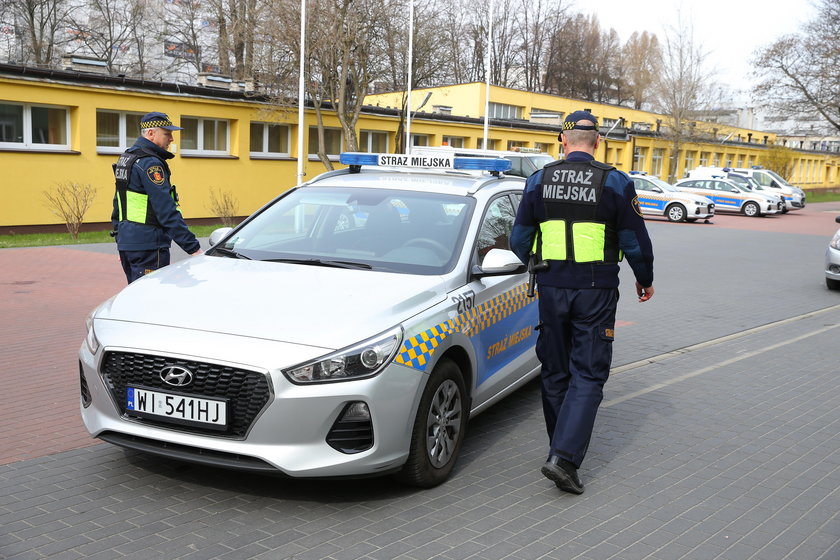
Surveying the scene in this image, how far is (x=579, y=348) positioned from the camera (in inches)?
178

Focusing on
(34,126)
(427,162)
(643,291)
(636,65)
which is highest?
(636,65)

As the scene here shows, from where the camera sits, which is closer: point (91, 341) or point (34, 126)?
point (91, 341)

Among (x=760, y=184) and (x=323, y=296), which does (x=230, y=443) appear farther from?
(x=760, y=184)

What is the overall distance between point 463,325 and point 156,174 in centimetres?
271

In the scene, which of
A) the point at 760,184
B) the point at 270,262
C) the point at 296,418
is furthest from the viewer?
the point at 760,184

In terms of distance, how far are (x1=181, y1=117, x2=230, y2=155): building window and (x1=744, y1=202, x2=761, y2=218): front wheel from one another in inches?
911

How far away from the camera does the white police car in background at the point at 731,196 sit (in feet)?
123

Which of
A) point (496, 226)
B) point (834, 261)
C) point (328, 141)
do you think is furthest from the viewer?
point (328, 141)

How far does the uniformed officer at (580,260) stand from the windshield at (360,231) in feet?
2.36

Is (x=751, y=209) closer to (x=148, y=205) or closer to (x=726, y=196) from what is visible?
(x=726, y=196)

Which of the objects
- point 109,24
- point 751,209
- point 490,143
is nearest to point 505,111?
point 490,143

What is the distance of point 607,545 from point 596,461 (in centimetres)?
125

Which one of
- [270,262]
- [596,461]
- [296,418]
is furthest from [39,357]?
[596,461]

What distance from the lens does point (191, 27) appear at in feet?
153
